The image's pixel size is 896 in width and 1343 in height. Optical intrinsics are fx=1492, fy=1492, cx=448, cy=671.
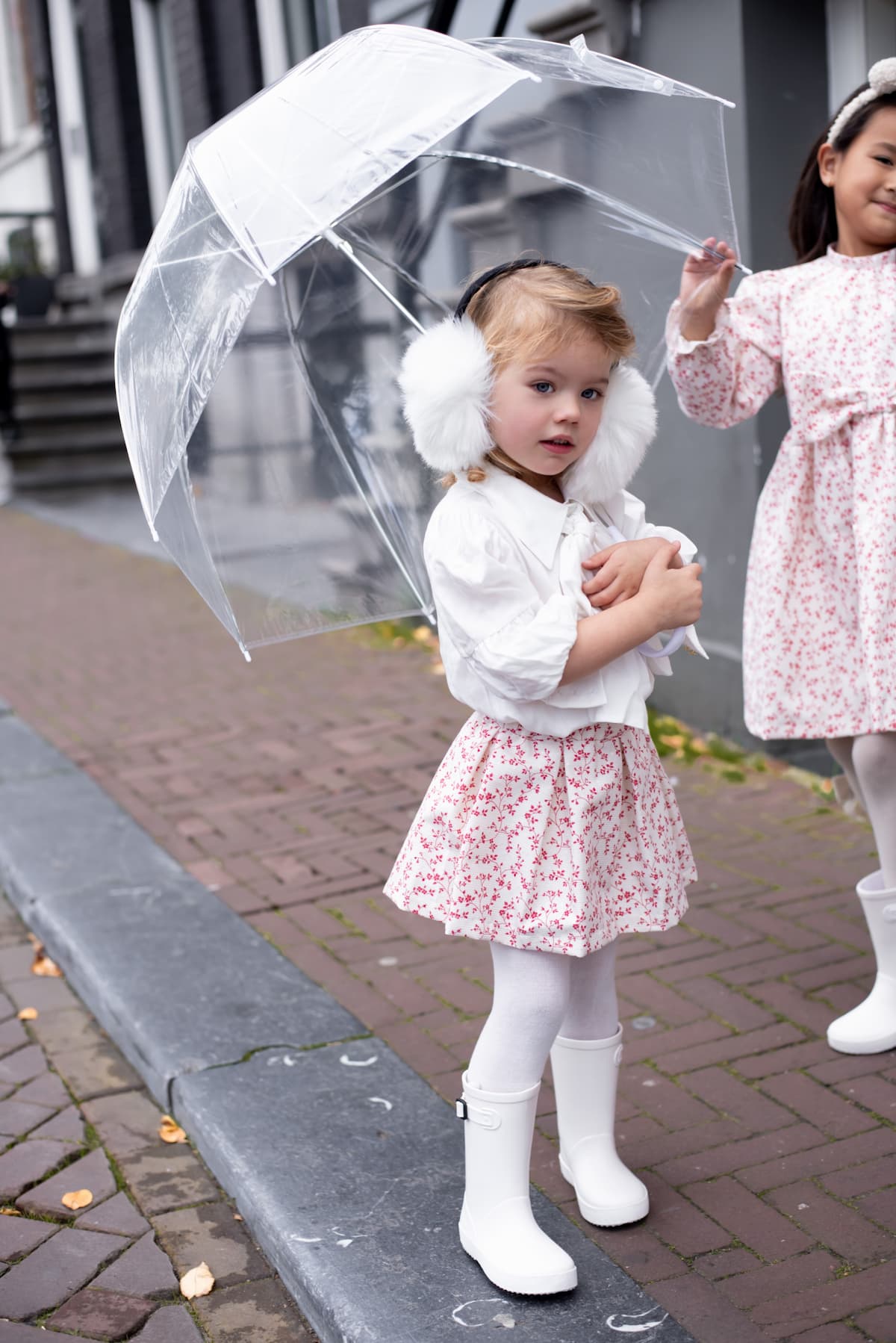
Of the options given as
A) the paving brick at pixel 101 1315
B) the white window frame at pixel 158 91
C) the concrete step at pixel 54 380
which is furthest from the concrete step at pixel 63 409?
the paving brick at pixel 101 1315

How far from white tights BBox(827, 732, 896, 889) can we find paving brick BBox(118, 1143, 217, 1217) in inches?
56.9

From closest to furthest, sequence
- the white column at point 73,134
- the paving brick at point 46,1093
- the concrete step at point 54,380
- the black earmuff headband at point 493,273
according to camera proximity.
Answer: the black earmuff headband at point 493,273, the paving brick at point 46,1093, the concrete step at point 54,380, the white column at point 73,134

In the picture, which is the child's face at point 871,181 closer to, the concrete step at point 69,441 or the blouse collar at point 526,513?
the blouse collar at point 526,513

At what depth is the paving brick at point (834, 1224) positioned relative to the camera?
2336 mm

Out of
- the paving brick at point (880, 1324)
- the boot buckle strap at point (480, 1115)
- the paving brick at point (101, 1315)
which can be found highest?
the boot buckle strap at point (480, 1115)

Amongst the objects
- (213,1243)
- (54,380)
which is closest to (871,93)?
(213,1243)

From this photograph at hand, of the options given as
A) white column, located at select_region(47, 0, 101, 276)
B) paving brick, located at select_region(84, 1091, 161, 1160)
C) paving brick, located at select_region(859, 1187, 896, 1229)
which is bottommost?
paving brick, located at select_region(84, 1091, 161, 1160)

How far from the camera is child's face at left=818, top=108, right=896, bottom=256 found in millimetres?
2723

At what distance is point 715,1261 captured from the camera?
235 cm

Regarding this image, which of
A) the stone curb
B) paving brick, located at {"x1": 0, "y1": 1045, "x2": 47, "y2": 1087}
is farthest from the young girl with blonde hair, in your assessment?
paving brick, located at {"x1": 0, "y1": 1045, "x2": 47, "y2": 1087}

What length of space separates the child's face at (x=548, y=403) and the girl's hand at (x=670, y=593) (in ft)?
0.69

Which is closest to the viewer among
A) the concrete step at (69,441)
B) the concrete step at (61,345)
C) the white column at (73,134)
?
the concrete step at (69,441)

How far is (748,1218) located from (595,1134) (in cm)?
29

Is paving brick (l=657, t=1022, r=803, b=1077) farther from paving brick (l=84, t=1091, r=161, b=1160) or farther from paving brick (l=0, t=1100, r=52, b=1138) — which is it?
paving brick (l=0, t=1100, r=52, b=1138)
